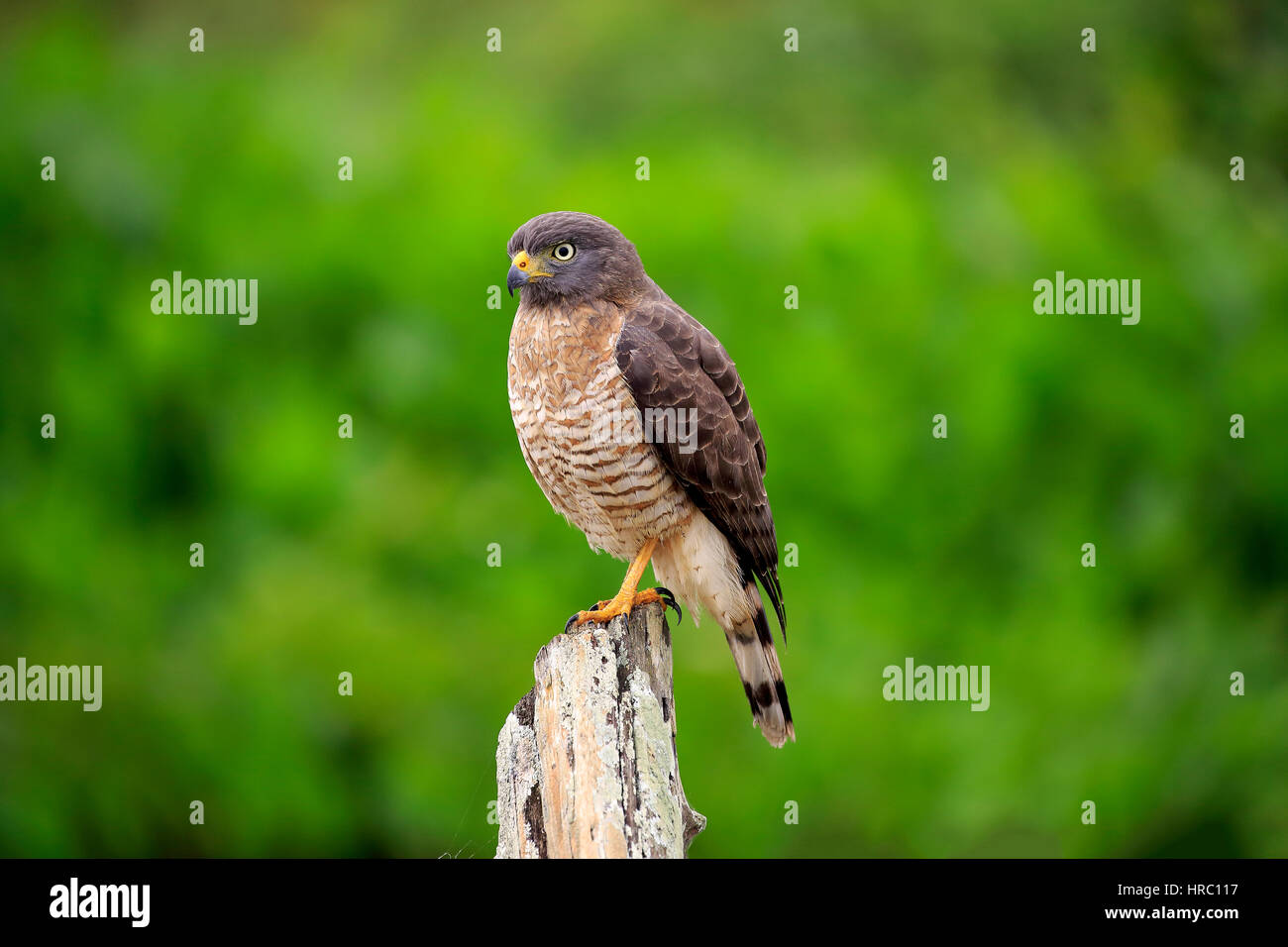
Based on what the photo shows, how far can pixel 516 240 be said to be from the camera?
439cm

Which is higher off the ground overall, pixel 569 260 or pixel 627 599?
pixel 569 260

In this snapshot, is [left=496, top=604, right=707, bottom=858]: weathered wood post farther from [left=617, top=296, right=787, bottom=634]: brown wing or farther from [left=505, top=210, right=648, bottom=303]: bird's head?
[left=505, top=210, right=648, bottom=303]: bird's head

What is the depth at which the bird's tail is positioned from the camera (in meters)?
4.65

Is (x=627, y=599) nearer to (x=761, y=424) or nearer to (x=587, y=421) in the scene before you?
(x=587, y=421)

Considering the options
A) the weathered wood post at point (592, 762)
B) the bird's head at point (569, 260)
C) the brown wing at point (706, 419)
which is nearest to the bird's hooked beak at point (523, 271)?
the bird's head at point (569, 260)

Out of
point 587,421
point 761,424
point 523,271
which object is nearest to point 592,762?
point 587,421

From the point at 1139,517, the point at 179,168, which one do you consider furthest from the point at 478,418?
the point at 1139,517

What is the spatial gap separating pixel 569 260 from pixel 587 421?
0.60m

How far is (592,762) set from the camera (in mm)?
3355

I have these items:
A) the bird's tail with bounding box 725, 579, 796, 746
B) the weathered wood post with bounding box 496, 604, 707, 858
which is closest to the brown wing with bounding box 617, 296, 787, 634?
the bird's tail with bounding box 725, 579, 796, 746

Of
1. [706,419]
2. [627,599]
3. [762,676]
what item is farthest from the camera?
[762,676]

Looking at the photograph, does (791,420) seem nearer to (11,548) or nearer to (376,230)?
(376,230)

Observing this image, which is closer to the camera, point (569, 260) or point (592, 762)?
point (592, 762)

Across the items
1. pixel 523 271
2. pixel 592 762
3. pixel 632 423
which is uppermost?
pixel 523 271
